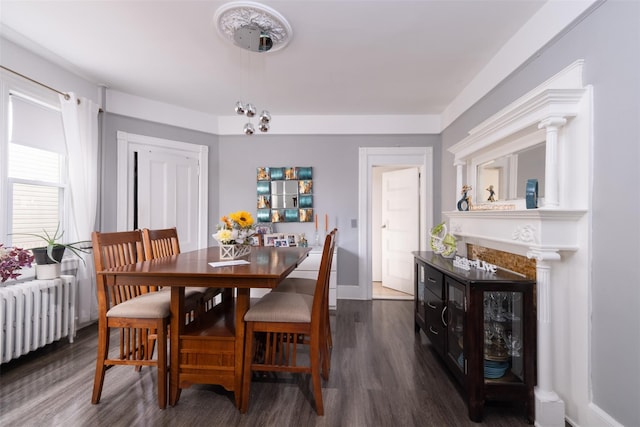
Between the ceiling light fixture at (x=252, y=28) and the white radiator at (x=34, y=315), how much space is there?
2.11m

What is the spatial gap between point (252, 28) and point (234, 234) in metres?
1.50

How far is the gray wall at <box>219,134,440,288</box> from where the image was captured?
3.94 metres

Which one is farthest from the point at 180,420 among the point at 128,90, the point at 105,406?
the point at 128,90

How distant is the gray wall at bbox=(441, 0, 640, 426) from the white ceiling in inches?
26.1

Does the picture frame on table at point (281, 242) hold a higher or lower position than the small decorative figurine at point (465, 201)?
lower

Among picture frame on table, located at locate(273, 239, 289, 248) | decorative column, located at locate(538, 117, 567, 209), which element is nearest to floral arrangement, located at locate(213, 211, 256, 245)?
picture frame on table, located at locate(273, 239, 289, 248)

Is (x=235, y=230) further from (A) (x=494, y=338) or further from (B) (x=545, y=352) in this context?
(B) (x=545, y=352)

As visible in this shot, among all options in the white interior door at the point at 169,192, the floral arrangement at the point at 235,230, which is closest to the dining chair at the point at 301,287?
the floral arrangement at the point at 235,230

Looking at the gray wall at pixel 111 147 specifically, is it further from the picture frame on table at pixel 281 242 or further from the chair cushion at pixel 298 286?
the chair cushion at pixel 298 286

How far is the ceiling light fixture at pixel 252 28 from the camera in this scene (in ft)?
6.15

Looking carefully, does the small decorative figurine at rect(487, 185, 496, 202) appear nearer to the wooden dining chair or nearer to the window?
the wooden dining chair

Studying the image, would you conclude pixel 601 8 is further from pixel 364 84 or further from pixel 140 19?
pixel 140 19

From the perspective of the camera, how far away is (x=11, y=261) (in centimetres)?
199

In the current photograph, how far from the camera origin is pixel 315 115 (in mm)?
3912
